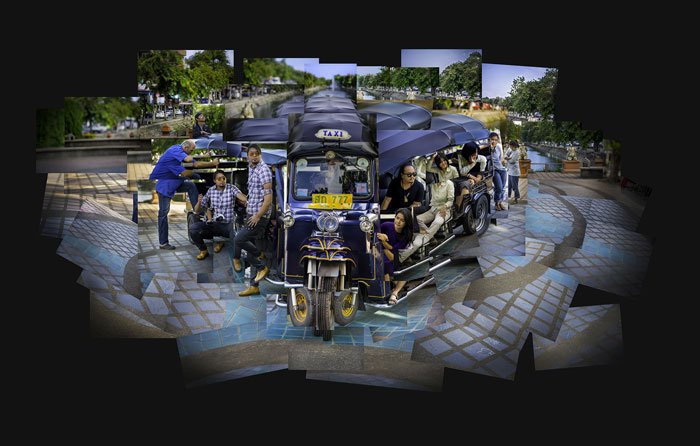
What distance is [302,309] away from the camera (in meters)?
13.6

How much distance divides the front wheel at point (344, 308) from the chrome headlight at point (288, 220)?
119 cm

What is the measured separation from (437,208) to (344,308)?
6.52 feet

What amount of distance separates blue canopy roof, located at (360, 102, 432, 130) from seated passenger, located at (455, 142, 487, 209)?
77cm

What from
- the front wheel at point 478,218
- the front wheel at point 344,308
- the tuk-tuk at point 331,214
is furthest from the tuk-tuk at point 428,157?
the front wheel at point 344,308

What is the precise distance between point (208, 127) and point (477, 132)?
3947 millimetres

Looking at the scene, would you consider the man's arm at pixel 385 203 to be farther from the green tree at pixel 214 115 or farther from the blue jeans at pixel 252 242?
the green tree at pixel 214 115

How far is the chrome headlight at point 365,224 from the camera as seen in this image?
13.2 metres

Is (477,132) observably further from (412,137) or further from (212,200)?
(212,200)

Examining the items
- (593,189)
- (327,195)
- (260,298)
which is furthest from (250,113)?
(593,189)

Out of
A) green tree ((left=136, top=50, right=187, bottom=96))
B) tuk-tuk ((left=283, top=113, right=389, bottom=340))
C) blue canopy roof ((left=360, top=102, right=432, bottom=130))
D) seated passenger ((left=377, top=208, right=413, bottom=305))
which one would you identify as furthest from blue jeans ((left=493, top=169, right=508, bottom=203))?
green tree ((left=136, top=50, right=187, bottom=96))

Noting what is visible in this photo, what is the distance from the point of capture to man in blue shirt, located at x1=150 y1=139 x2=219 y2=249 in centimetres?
1420

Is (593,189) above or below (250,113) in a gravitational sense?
below

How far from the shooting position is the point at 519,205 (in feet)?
48.0

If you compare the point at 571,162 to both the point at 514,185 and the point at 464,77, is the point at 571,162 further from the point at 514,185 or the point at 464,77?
the point at 464,77
